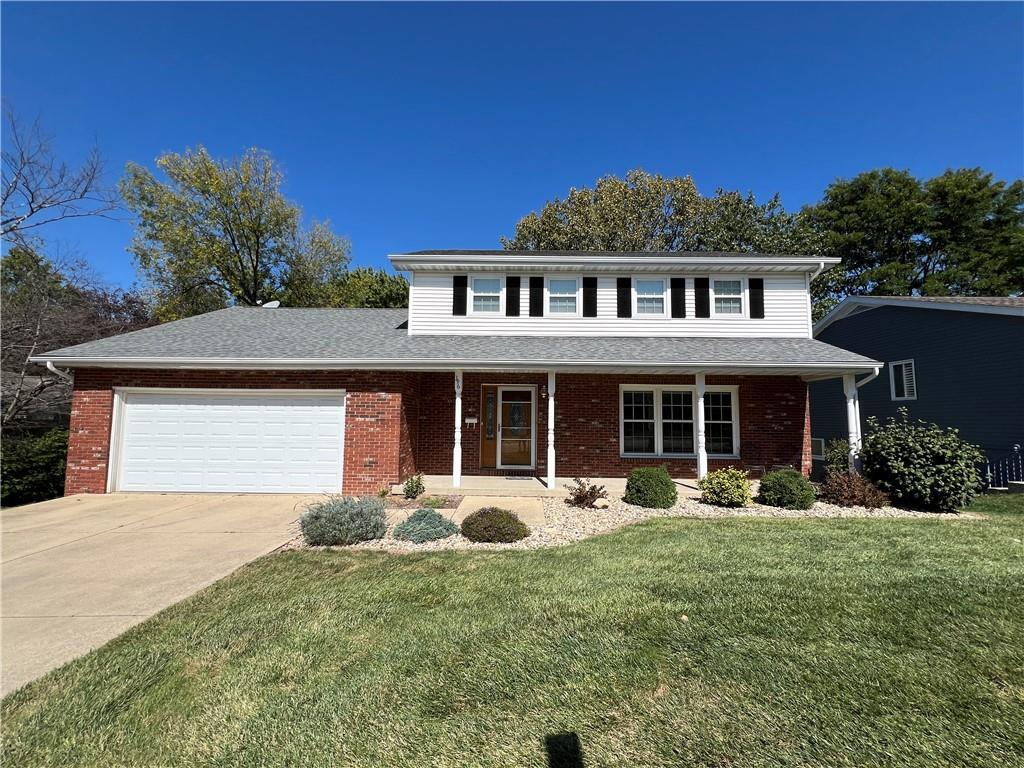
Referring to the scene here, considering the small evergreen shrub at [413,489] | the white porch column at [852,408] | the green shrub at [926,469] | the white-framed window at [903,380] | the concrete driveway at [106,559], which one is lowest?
the concrete driveway at [106,559]

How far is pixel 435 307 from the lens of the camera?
38.9ft

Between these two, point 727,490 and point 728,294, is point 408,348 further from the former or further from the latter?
point 728,294

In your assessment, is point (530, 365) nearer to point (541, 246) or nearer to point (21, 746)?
point (21, 746)

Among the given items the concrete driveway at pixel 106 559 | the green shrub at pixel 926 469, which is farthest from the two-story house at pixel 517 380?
the concrete driveway at pixel 106 559

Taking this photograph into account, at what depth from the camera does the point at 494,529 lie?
20.4 ft

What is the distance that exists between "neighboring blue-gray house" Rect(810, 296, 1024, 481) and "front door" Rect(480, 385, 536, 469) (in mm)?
10535

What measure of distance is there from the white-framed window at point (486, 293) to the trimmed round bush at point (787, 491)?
7401mm

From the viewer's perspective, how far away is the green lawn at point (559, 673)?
7.80 feet

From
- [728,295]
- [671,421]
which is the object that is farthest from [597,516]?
[728,295]

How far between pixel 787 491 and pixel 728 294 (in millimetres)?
5490

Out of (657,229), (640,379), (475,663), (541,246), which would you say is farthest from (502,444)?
(657,229)

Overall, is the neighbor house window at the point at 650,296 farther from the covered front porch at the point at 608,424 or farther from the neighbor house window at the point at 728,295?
the covered front porch at the point at 608,424

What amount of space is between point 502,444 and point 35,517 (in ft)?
29.1

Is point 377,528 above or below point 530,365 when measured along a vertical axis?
below
